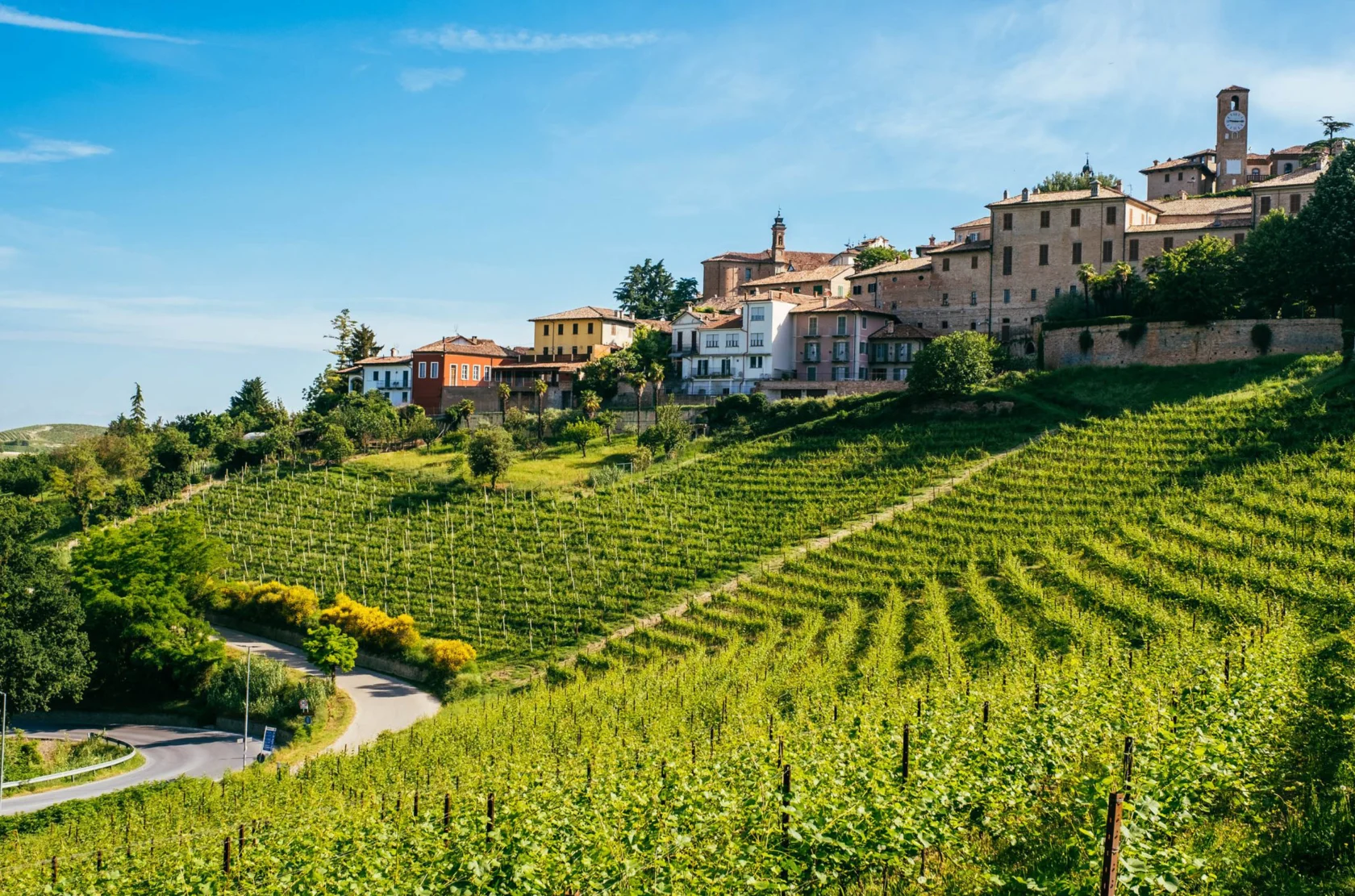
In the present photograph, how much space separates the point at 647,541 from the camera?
46531mm

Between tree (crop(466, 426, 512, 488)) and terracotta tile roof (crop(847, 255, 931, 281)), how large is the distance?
95.0 feet

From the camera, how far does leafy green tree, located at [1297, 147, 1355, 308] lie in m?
50.2

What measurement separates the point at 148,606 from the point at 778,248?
7003cm

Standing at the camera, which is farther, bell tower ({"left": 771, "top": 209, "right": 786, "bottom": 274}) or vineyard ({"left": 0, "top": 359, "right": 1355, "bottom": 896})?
bell tower ({"left": 771, "top": 209, "right": 786, "bottom": 274})

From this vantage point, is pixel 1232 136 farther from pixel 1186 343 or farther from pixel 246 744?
pixel 246 744

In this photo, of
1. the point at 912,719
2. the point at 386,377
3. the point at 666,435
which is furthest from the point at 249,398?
the point at 912,719

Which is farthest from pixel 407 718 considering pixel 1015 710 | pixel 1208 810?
pixel 1208 810

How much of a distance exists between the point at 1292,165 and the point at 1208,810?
8353cm

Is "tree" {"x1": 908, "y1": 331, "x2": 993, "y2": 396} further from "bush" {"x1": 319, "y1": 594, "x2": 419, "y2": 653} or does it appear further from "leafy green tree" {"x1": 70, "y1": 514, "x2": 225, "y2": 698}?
"leafy green tree" {"x1": 70, "y1": 514, "x2": 225, "y2": 698}

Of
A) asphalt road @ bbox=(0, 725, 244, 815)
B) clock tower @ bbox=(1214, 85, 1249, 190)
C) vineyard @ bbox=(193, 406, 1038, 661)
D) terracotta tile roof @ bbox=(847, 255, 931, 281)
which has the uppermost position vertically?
clock tower @ bbox=(1214, 85, 1249, 190)

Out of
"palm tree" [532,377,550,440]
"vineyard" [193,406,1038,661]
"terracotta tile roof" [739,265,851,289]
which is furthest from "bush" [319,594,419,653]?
"terracotta tile roof" [739,265,851,289]

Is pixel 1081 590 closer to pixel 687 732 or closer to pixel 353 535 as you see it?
pixel 687 732

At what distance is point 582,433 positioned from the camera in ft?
208

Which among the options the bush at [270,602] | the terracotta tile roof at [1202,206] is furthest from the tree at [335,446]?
the terracotta tile roof at [1202,206]
